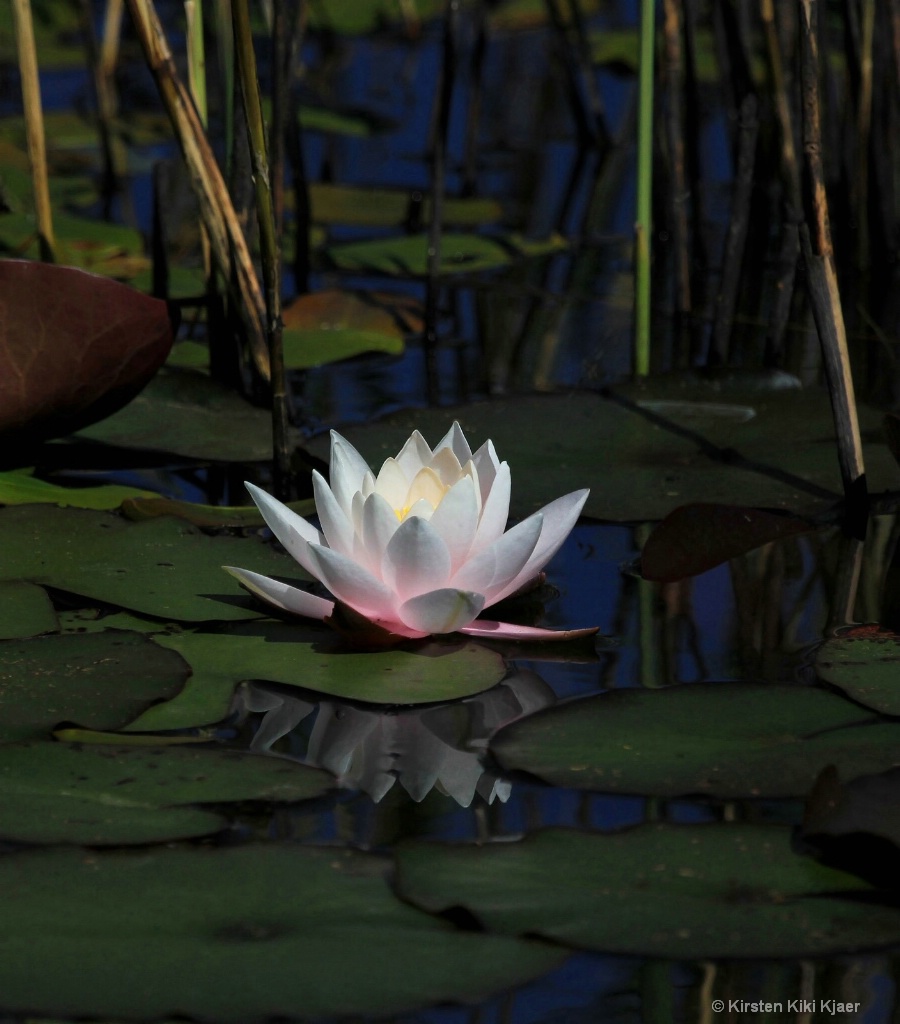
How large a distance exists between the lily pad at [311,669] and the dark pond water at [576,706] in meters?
0.03

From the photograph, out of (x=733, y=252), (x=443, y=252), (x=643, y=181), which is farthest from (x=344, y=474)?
(x=443, y=252)

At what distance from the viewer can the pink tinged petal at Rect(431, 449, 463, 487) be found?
1.78 meters

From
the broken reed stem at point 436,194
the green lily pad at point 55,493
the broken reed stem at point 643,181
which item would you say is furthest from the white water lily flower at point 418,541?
the broken reed stem at point 436,194

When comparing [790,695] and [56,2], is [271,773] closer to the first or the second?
[790,695]

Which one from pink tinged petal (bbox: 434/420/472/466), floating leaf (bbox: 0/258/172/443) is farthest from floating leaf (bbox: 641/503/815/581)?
floating leaf (bbox: 0/258/172/443)

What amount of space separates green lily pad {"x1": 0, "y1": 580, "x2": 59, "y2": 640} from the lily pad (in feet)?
0.49

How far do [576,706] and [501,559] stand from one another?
0.73 feet

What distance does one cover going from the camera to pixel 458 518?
65.7 inches

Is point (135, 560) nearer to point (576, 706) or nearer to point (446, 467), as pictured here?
point (446, 467)

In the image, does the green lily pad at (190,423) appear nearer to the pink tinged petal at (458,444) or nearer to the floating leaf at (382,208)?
the pink tinged petal at (458,444)

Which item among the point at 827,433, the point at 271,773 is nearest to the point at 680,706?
the point at 271,773

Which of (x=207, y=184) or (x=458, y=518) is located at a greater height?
(x=207, y=184)

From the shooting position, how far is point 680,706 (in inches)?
61.4

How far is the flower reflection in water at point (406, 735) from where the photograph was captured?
4.85 feet
